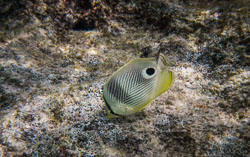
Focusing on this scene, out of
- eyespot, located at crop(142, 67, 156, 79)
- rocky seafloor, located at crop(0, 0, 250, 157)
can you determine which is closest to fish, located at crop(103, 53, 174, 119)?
eyespot, located at crop(142, 67, 156, 79)

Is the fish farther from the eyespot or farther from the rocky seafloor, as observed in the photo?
the rocky seafloor

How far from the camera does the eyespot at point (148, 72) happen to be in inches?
52.7

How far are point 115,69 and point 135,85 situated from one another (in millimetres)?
954

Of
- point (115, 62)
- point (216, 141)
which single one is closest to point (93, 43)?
point (115, 62)

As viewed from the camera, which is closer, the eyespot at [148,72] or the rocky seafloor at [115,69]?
the eyespot at [148,72]

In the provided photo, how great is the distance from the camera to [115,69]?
2.22 meters

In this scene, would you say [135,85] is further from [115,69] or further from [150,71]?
[115,69]

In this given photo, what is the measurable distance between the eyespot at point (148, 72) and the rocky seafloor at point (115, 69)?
541 mm

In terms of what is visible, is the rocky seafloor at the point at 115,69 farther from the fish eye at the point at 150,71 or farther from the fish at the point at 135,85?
the fish eye at the point at 150,71

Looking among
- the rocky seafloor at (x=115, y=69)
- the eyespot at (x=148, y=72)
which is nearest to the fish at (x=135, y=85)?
the eyespot at (x=148, y=72)

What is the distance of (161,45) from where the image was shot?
235cm

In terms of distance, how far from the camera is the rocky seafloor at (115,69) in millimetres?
1531

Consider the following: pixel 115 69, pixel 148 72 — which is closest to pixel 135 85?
pixel 148 72

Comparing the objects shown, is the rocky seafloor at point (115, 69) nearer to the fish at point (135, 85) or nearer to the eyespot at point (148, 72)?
the fish at point (135, 85)
